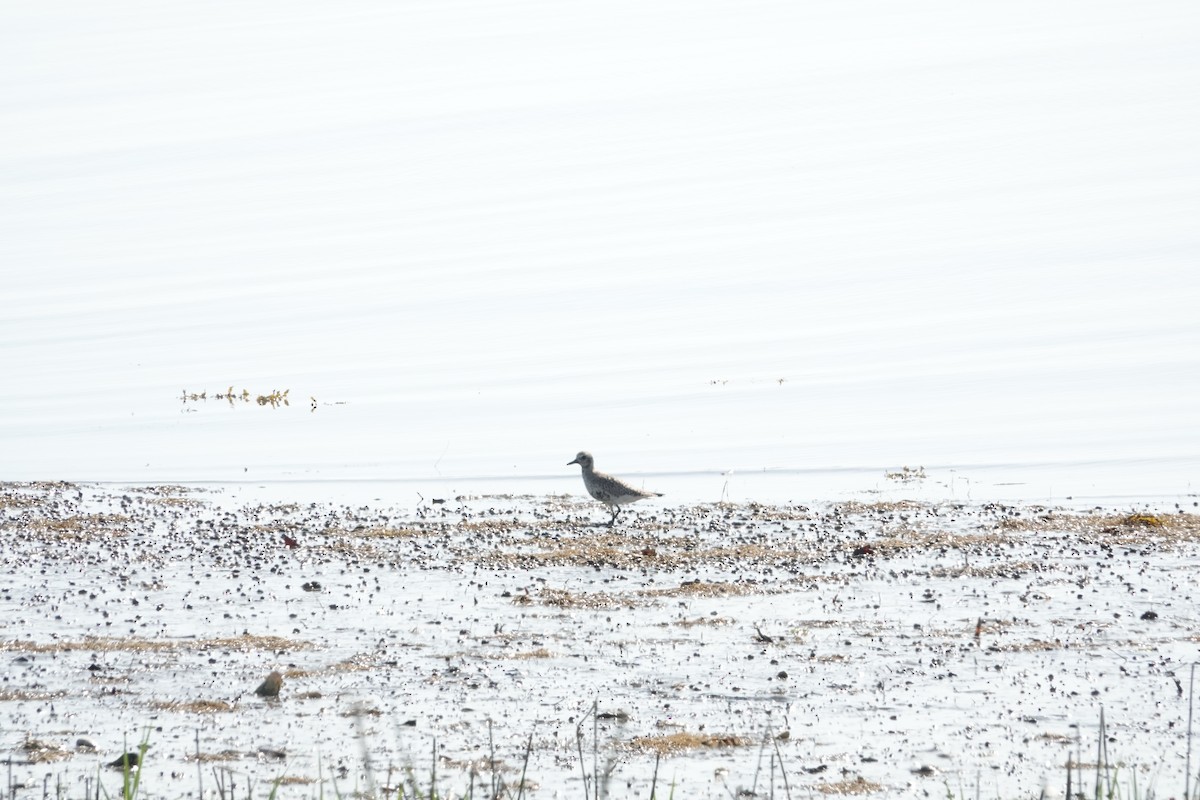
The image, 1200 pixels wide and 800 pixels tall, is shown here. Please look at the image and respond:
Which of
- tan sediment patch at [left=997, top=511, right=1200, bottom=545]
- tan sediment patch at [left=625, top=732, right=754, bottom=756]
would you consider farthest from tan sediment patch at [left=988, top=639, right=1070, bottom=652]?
tan sediment patch at [left=997, top=511, right=1200, bottom=545]

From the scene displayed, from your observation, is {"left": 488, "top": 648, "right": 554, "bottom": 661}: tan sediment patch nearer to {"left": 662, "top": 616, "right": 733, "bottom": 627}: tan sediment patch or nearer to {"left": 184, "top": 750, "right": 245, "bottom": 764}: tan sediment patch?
{"left": 662, "top": 616, "right": 733, "bottom": 627}: tan sediment patch

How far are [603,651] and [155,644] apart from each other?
3246 mm

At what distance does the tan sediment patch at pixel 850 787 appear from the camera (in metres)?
8.52

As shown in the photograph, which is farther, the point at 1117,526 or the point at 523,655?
the point at 1117,526

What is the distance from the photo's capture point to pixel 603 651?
37.1 feet

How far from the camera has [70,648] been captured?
11422 millimetres

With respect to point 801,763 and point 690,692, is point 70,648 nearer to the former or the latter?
point 690,692

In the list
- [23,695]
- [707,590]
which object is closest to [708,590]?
[707,590]

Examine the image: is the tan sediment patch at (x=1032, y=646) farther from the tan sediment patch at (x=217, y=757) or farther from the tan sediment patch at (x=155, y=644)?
the tan sediment patch at (x=217, y=757)

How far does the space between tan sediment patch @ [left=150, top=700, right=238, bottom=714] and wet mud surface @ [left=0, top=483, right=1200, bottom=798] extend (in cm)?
2

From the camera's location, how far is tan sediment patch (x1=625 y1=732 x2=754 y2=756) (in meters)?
9.23

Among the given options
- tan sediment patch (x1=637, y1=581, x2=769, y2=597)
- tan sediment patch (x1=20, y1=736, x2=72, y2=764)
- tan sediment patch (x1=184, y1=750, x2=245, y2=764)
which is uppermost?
tan sediment patch (x1=637, y1=581, x2=769, y2=597)

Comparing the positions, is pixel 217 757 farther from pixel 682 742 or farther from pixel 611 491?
pixel 611 491

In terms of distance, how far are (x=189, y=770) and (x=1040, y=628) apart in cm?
624
